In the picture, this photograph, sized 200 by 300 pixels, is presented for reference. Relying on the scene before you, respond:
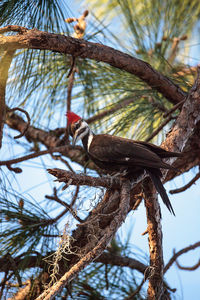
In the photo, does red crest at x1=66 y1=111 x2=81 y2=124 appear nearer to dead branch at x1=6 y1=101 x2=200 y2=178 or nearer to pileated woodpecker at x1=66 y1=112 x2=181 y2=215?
pileated woodpecker at x1=66 y1=112 x2=181 y2=215

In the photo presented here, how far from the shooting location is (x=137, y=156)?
190 cm

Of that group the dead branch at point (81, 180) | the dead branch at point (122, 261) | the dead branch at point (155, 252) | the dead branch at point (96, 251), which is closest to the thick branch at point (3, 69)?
the dead branch at point (81, 180)

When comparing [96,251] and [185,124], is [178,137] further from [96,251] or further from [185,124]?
[96,251]

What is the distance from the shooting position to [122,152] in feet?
6.58

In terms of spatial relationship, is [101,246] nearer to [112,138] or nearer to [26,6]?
[112,138]

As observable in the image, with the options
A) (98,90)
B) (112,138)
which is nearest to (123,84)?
(98,90)

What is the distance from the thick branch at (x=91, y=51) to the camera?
1484mm

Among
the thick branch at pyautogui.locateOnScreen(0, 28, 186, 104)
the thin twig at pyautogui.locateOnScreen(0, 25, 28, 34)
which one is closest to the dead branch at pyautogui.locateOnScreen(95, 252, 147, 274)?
the thick branch at pyautogui.locateOnScreen(0, 28, 186, 104)

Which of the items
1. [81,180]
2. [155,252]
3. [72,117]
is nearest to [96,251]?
[81,180]

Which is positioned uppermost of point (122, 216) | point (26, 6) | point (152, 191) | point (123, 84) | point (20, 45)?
point (123, 84)

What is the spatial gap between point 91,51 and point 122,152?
0.53 metres

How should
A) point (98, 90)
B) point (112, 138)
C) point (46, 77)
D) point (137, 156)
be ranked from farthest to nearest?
1. point (98, 90)
2. point (46, 77)
3. point (112, 138)
4. point (137, 156)

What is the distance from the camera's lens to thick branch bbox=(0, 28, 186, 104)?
1484mm

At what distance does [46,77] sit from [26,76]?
1.17 feet
